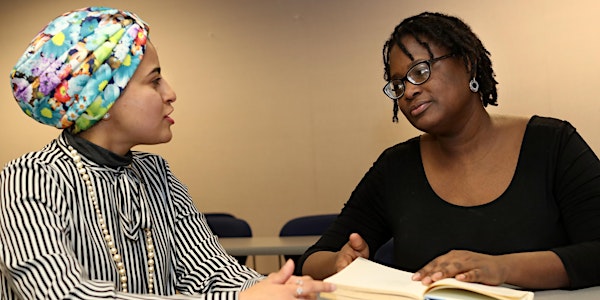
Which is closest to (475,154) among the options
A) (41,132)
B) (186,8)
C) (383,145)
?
(383,145)

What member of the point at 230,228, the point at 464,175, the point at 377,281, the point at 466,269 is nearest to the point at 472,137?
the point at 464,175

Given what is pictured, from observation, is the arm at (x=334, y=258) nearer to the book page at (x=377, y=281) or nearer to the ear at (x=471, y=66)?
the book page at (x=377, y=281)

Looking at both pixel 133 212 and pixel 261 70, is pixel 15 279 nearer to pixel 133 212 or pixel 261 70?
pixel 133 212

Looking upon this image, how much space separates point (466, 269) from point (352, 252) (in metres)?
0.43

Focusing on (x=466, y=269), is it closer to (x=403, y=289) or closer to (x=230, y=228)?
(x=403, y=289)

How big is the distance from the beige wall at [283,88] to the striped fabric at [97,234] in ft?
14.5

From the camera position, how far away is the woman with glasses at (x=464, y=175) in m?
2.06

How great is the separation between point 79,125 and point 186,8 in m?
5.40

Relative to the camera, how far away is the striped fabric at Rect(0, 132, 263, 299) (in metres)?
1.36

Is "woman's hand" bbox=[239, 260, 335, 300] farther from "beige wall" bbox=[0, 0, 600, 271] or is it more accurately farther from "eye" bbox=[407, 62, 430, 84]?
"beige wall" bbox=[0, 0, 600, 271]

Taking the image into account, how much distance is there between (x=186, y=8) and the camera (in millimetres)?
6836

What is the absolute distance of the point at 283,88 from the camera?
6.58m

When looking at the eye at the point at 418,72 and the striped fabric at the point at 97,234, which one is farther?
the eye at the point at 418,72

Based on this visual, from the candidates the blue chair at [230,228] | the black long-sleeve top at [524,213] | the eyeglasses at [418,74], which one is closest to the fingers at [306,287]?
the black long-sleeve top at [524,213]
